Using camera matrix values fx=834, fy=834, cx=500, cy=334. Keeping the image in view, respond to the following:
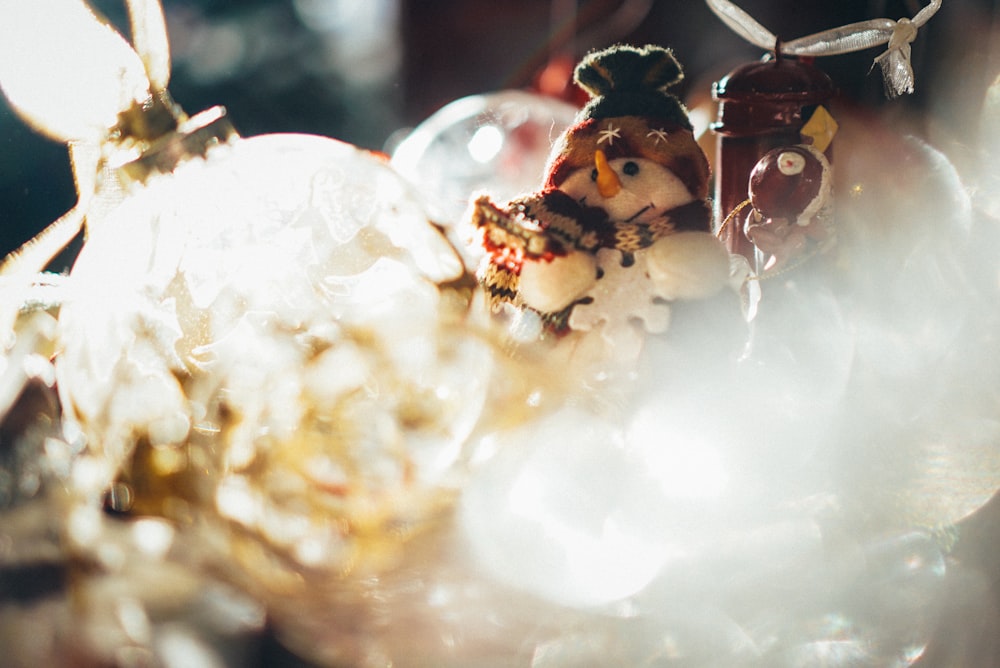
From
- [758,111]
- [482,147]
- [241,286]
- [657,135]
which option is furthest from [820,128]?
[241,286]

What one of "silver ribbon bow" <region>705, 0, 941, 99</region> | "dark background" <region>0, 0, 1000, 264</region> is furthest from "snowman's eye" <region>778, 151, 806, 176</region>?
"dark background" <region>0, 0, 1000, 264</region>

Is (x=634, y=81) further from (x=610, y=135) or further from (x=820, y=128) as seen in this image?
(x=820, y=128)

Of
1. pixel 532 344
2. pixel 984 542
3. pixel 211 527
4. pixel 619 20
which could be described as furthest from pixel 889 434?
pixel 619 20

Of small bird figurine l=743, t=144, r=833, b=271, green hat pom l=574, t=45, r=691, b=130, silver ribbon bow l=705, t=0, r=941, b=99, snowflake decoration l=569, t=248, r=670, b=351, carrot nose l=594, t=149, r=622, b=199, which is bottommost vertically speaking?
snowflake decoration l=569, t=248, r=670, b=351

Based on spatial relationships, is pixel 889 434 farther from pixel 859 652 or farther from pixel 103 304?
pixel 103 304

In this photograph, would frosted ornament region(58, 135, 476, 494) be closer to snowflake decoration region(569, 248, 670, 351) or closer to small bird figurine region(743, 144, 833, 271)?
snowflake decoration region(569, 248, 670, 351)

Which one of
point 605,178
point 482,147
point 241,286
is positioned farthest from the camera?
point 482,147
